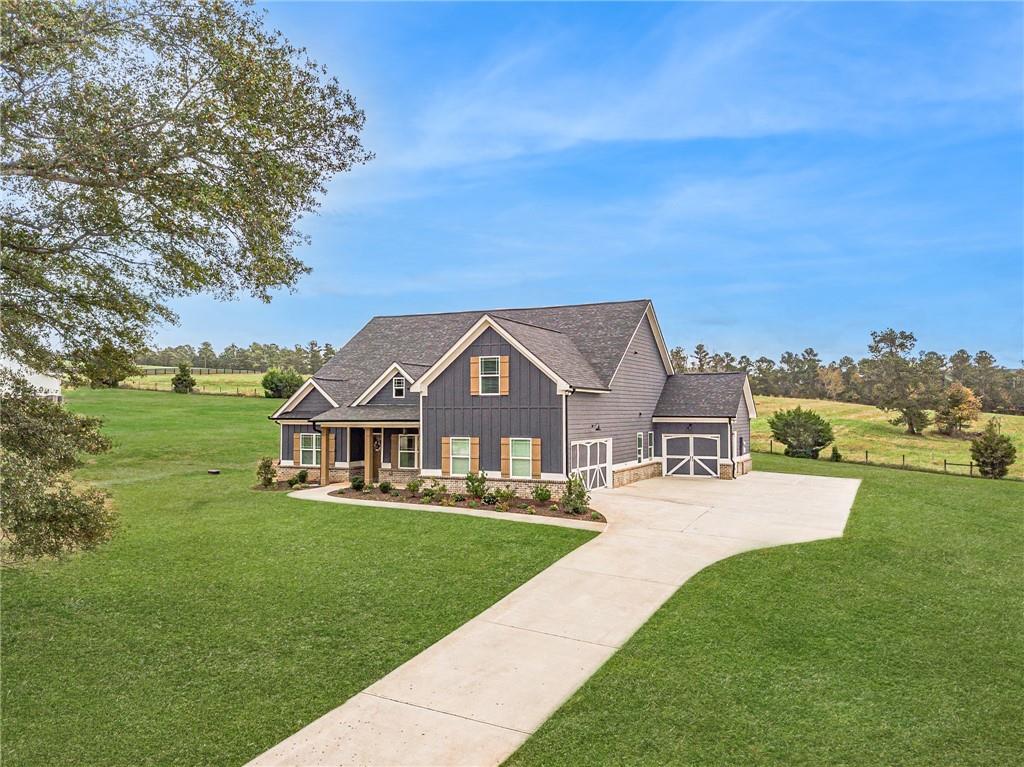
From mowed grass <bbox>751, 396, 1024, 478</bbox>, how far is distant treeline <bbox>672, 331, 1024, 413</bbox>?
3150 millimetres

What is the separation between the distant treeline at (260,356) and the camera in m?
108

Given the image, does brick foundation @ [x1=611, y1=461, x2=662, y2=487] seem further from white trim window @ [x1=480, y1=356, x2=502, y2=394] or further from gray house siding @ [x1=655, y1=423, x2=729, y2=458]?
white trim window @ [x1=480, y1=356, x2=502, y2=394]

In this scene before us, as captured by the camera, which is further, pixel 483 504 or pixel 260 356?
pixel 260 356

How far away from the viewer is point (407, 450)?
24.6 metres

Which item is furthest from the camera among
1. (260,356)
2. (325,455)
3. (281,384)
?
(260,356)

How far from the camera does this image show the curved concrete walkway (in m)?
6.32

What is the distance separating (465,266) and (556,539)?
35009 millimetres

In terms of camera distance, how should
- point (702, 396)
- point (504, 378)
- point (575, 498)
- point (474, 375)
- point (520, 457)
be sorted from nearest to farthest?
point (575, 498) < point (520, 457) < point (504, 378) < point (474, 375) < point (702, 396)

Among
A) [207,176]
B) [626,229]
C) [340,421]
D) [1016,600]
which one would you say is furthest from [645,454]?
[207,176]

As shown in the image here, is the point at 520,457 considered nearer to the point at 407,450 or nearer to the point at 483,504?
the point at 483,504

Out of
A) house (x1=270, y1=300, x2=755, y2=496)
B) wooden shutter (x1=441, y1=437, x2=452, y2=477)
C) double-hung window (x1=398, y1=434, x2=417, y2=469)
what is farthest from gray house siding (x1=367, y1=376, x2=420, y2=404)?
wooden shutter (x1=441, y1=437, x2=452, y2=477)

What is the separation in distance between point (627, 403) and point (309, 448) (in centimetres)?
1424

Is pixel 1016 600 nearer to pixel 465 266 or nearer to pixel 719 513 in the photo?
pixel 719 513

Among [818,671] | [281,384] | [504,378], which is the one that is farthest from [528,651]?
[281,384]
